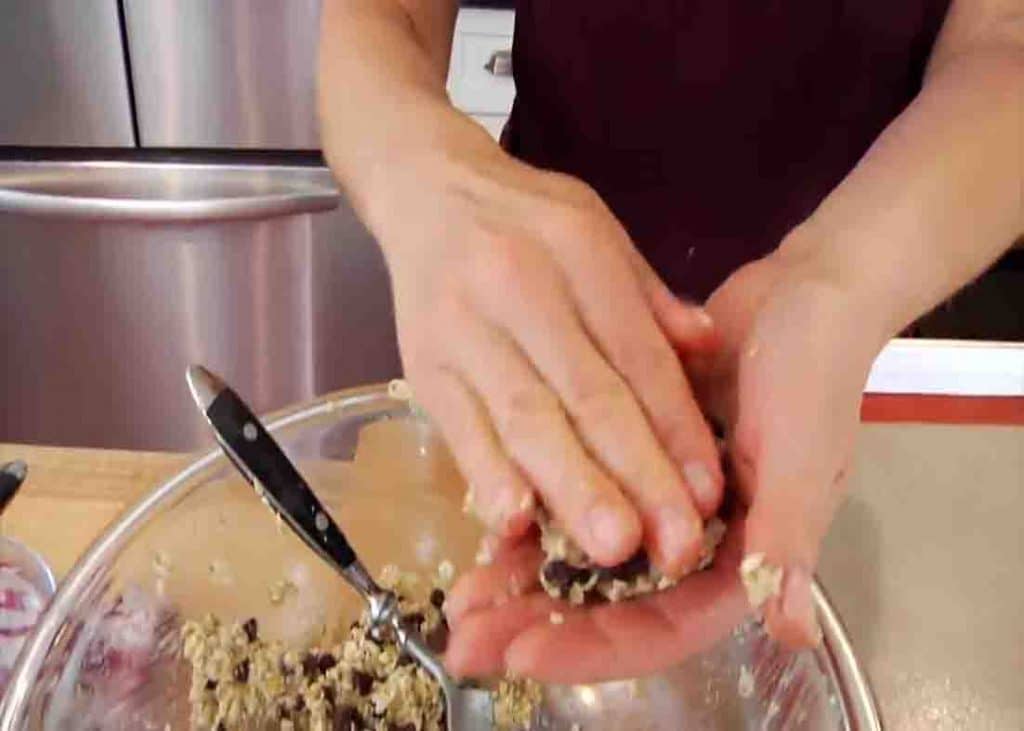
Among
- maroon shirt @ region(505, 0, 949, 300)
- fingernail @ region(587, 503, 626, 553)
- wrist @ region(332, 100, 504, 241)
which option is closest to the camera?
fingernail @ region(587, 503, 626, 553)

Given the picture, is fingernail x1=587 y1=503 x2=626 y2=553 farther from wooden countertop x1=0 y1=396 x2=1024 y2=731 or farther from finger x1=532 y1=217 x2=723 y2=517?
wooden countertop x1=0 y1=396 x2=1024 y2=731

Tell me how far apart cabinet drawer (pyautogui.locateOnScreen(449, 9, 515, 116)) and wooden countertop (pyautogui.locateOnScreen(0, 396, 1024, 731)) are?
0.59 m

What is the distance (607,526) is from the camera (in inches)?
17.5

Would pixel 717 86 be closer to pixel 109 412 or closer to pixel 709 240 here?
pixel 709 240

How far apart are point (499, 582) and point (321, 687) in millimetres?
168

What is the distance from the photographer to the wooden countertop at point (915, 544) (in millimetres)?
680

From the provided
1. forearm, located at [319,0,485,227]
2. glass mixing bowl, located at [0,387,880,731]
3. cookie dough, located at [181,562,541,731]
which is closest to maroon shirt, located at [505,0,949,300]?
forearm, located at [319,0,485,227]

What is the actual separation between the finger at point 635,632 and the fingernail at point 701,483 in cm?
5

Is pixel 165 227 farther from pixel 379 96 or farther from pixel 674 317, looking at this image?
pixel 674 317

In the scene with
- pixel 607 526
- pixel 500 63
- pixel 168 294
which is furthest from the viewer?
pixel 168 294

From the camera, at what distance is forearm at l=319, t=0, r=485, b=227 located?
58 centimetres

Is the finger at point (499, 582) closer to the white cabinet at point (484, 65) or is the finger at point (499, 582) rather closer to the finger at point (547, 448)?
the finger at point (547, 448)

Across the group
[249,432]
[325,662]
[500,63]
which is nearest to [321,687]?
[325,662]

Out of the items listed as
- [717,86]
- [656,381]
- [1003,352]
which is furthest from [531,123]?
[656,381]
